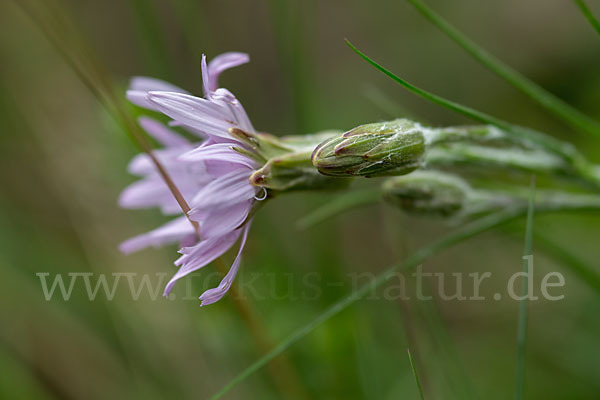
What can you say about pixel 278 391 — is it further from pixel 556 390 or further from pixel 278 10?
pixel 278 10

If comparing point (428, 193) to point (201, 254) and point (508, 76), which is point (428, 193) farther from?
point (201, 254)

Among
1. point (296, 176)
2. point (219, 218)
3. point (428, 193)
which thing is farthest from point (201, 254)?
point (428, 193)

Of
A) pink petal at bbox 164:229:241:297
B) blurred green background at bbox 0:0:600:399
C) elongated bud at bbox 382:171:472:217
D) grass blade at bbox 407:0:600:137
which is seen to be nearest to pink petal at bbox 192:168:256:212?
pink petal at bbox 164:229:241:297

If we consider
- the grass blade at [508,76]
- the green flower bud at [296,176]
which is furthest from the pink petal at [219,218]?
the grass blade at [508,76]

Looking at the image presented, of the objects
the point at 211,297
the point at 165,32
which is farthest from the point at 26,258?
the point at 211,297

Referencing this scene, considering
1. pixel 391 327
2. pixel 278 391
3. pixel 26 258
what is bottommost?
pixel 391 327

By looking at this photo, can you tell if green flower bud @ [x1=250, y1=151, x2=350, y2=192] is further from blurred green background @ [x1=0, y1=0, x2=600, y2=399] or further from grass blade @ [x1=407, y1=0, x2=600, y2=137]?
blurred green background @ [x1=0, y1=0, x2=600, y2=399]
